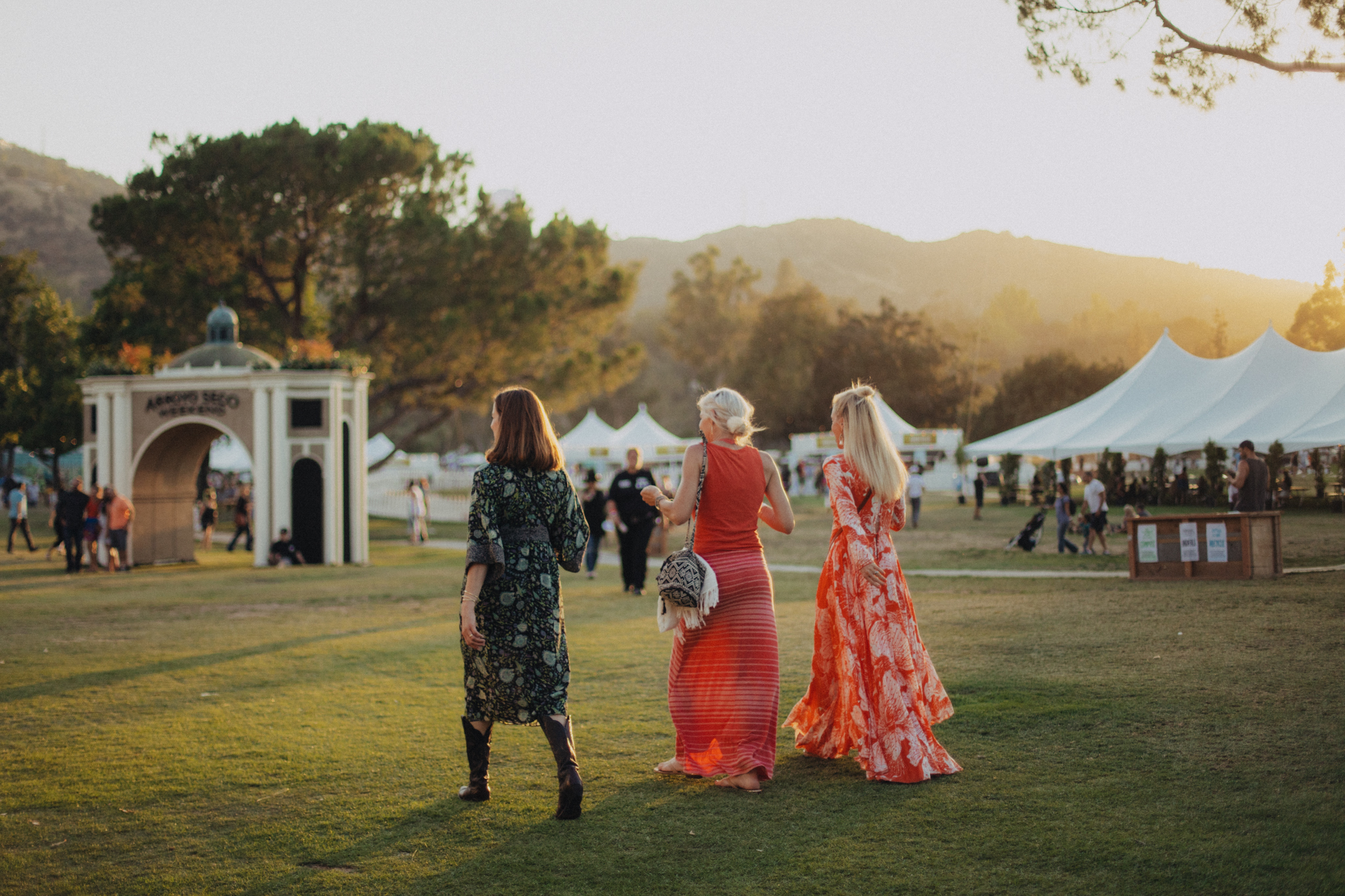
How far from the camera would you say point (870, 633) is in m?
4.99

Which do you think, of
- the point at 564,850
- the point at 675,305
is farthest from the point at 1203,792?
the point at 675,305

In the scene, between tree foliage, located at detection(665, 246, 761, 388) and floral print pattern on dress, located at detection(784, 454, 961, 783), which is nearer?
floral print pattern on dress, located at detection(784, 454, 961, 783)

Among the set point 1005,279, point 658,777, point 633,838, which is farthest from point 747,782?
point 1005,279

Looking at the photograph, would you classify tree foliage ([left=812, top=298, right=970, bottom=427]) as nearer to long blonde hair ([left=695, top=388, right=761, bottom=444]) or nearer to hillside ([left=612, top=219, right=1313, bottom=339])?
hillside ([left=612, top=219, right=1313, bottom=339])

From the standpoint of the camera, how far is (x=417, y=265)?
30.2 m

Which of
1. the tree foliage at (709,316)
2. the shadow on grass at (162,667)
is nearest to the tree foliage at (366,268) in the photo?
the shadow on grass at (162,667)

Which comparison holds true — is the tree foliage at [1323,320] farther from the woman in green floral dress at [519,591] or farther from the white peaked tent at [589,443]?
the white peaked tent at [589,443]

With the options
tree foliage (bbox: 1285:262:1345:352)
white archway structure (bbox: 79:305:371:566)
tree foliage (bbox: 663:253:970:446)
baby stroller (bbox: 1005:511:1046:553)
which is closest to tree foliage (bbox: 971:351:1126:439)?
tree foliage (bbox: 663:253:970:446)

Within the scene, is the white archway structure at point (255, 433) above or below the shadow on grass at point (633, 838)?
above

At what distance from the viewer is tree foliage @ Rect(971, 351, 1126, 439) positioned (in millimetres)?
52963

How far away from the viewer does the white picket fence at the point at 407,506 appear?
115ft

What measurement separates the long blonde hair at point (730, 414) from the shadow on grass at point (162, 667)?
5.85m

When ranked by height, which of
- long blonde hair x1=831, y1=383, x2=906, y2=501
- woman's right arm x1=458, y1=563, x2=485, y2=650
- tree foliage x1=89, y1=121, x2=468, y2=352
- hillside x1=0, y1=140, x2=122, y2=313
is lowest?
woman's right arm x1=458, y1=563, x2=485, y2=650

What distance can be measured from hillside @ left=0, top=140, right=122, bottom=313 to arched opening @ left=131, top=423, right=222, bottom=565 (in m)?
54.8
